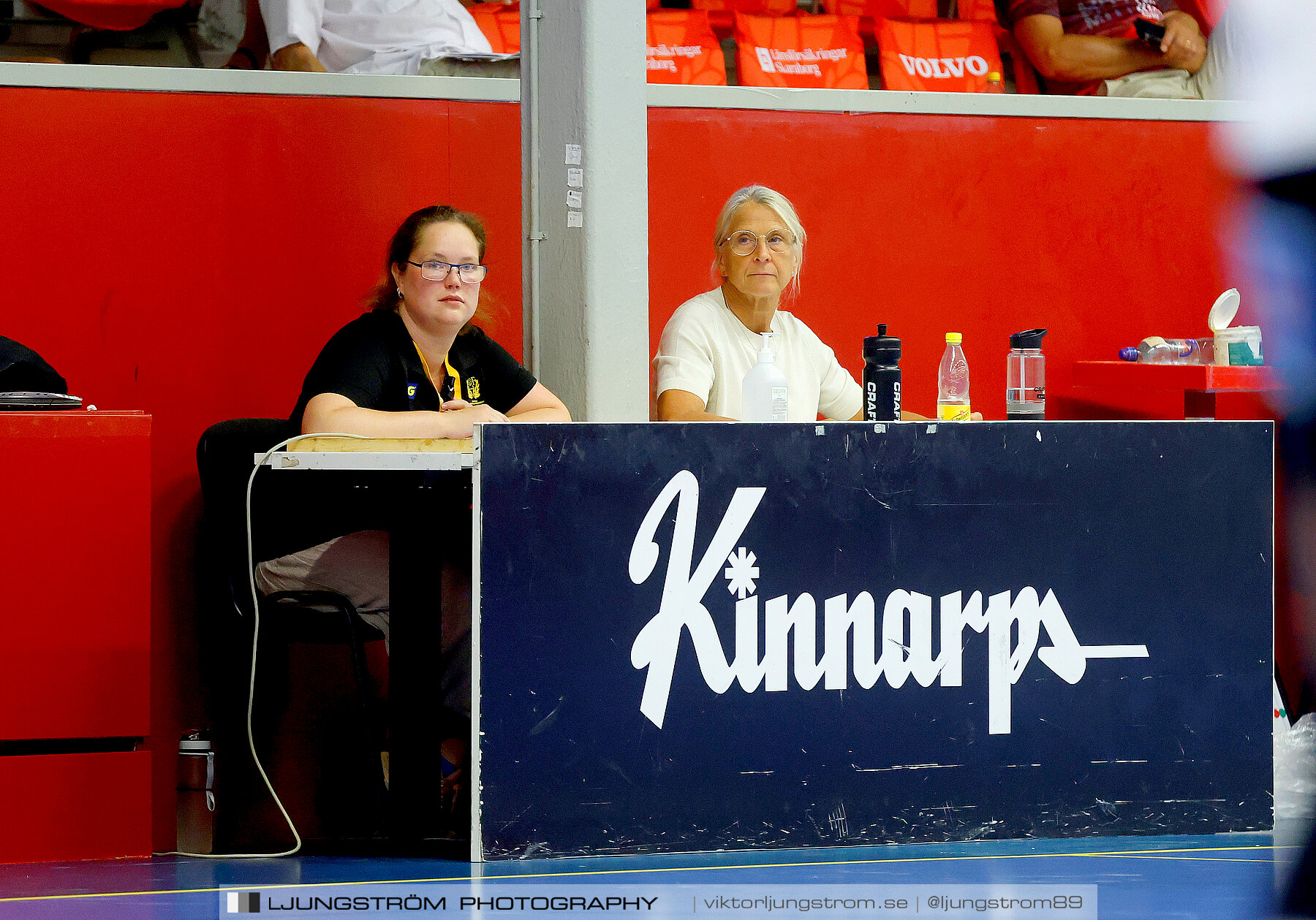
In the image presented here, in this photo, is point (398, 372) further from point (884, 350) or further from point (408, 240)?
point (884, 350)

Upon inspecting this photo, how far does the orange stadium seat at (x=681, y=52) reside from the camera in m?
4.75

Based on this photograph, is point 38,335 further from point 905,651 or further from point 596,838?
point 905,651

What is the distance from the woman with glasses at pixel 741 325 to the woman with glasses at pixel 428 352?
0.35 metres

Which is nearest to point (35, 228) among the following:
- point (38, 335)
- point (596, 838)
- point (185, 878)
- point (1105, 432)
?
point (38, 335)

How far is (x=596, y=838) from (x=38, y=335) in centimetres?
205

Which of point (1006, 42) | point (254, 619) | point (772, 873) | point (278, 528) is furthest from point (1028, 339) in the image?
point (1006, 42)

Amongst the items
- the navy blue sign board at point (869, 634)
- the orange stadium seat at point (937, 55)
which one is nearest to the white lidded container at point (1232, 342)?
the navy blue sign board at point (869, 634)

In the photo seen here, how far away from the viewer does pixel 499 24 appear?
455 centimetres

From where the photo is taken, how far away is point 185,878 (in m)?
2.44

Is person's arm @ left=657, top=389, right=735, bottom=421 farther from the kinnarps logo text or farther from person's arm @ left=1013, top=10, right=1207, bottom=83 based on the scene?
person's arm @ left=1013, top=10, right=1207, bottom=83

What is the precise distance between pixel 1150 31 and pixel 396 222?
2774 mm

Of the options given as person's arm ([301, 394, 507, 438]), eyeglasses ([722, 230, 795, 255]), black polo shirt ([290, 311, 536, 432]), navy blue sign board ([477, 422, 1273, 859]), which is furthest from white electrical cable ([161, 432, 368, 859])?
eyeglasses ([722, 230, 795, 255])

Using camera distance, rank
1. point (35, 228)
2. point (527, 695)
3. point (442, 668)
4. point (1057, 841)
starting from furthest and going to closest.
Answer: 1. point (35, 228)
2. point (442, 668)
3. point (1057, 841)
4. point (527, 695)

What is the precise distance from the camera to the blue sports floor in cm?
216
